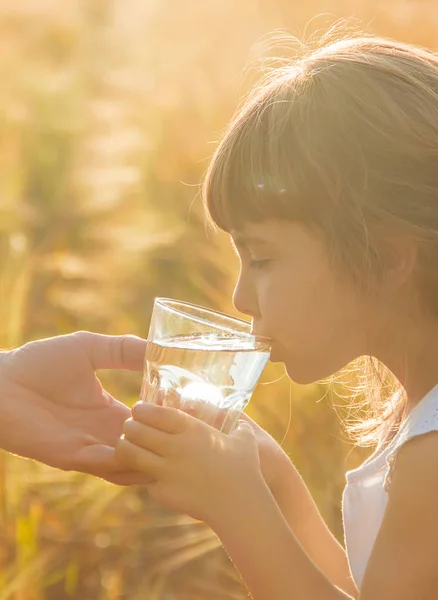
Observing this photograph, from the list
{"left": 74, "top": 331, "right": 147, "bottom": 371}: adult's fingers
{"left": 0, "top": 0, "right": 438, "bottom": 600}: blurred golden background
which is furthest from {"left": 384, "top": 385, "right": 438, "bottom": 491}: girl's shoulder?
{"left": 0, "top": 0, "right": 438, "bottom": 600}: blurred golden background

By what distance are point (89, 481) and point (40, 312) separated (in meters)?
0.37

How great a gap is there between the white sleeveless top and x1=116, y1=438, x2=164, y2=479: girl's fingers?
0.27m

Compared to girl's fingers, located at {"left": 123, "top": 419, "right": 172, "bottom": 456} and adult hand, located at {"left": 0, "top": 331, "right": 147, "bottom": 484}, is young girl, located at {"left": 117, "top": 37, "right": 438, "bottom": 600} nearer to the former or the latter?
girl's fingers, located at {"left": 123, "top": 419, "right": 172, "bottom": 456}

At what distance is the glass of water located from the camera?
97cm

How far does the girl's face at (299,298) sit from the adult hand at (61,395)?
0.19m

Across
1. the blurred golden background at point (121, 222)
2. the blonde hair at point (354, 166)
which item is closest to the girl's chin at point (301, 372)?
the blonde hair at point (354, 166)

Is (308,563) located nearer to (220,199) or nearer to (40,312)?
(220,199)

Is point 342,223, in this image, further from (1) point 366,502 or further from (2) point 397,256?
(1) point 366,502

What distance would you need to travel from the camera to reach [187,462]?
0.98 meters

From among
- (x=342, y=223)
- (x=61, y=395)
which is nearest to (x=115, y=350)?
(x=61, y=395)

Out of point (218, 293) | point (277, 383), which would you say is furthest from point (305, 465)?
point (218, 293)

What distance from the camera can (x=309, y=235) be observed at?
110 cm

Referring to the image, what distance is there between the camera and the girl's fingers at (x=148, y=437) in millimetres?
972

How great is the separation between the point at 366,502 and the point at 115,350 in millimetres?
352
